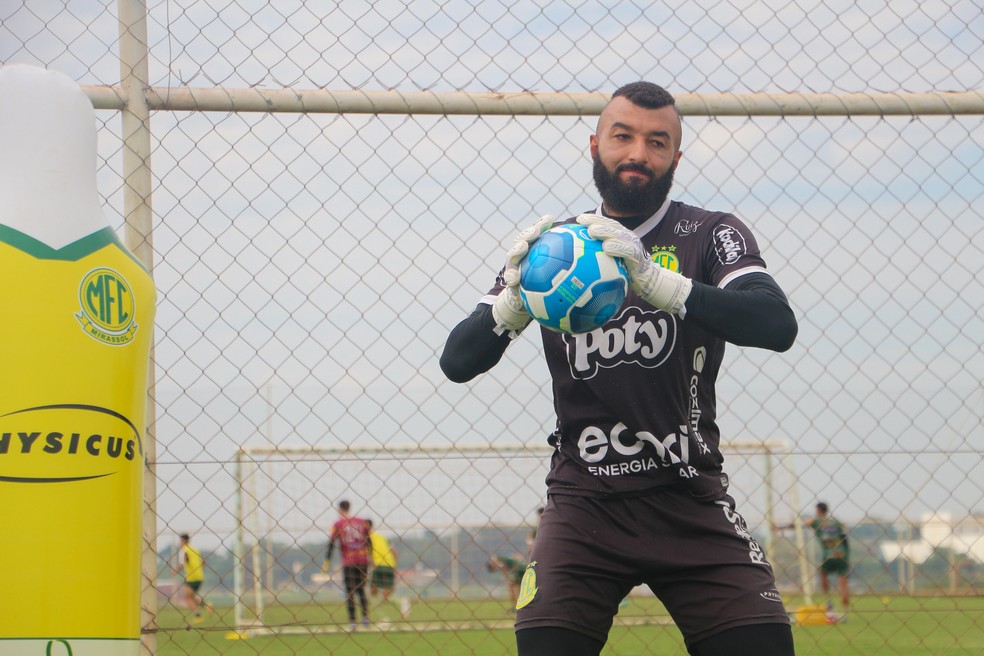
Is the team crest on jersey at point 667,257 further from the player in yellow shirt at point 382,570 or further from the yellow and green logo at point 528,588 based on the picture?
the player in yellow shirt at point 382,570

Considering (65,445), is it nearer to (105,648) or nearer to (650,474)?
(105,648)

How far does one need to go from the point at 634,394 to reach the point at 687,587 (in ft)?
1.69

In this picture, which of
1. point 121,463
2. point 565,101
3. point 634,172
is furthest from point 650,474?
point 565,101

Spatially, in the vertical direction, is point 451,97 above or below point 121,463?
above

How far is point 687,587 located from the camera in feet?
9.36

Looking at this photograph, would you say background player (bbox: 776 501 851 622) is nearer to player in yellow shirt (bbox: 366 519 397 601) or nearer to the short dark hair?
the short dark hair

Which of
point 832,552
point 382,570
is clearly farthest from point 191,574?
point 832,552

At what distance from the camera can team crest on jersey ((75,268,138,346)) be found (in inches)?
101

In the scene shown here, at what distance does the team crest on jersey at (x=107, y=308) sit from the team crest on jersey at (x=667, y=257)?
1.38 metres

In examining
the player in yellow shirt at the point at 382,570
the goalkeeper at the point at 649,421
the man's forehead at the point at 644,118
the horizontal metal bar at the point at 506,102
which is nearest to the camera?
the goalkeeper at the point at 649,421

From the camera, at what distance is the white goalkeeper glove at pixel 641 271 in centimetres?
259

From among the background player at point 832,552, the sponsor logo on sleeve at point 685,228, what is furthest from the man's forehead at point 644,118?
the background player at point 832,552

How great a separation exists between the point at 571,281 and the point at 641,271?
192 millimetres

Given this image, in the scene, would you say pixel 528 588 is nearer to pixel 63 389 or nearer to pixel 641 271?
pixel 641 271
